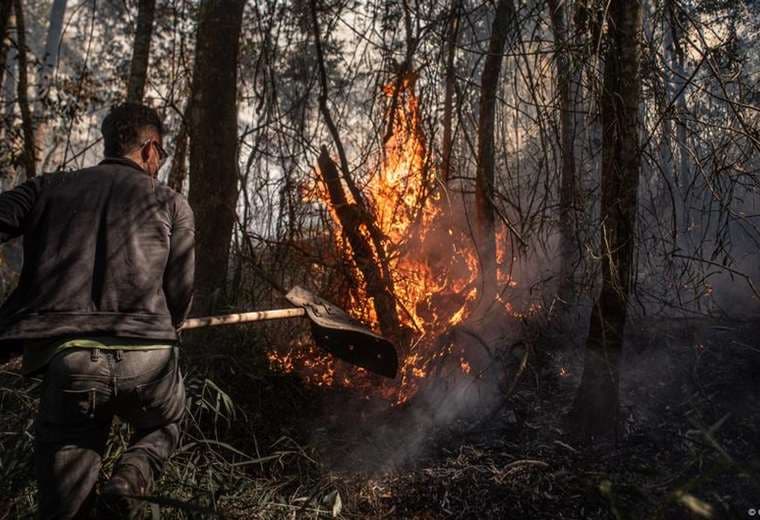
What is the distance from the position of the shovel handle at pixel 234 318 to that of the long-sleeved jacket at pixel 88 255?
1.58ft

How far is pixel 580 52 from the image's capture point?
373cm

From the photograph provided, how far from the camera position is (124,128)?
306cm

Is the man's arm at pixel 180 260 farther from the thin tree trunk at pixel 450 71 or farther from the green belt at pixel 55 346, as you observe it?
the thin tree trunk at pixel 450 71

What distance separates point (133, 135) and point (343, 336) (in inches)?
78.4

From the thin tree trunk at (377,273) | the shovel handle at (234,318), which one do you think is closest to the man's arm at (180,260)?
the shovel handle at (234,318)

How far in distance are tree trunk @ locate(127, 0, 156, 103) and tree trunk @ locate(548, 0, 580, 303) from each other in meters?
3.89

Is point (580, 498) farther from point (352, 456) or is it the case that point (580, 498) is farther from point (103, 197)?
point (103, 197)

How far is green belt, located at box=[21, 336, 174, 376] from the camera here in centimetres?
265

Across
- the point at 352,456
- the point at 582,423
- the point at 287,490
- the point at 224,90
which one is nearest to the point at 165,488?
the point at 287,490

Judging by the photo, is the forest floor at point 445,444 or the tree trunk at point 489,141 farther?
the tree trunk at point 489,141

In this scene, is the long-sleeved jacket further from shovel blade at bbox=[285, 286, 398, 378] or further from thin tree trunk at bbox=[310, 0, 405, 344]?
thin tree trunk at bbox=[310, 0, 405, 344]

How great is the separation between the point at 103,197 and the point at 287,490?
237 centimetres

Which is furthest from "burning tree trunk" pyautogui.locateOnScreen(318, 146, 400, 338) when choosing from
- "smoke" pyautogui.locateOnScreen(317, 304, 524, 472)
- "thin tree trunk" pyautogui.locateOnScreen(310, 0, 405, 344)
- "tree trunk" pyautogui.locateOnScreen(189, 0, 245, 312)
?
"tree trunk" pyautogui.locateOnScreen(189, 0, 245, 312)

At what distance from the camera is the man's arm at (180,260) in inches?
119
